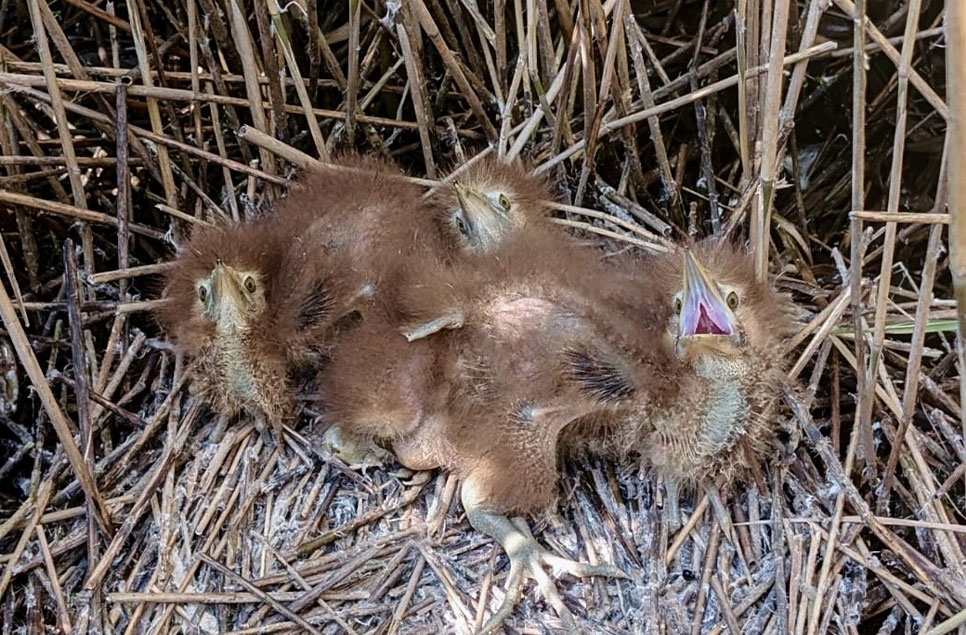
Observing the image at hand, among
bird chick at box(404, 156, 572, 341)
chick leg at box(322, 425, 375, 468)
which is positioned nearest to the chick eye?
bird chick at box(404, 156, 572, 341)

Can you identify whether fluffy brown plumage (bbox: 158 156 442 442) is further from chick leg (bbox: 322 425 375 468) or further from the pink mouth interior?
the pink mouth interior

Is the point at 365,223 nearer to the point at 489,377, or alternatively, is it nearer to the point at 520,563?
the point at 489,377

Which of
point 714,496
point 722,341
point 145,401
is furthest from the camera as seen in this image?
point 145,401


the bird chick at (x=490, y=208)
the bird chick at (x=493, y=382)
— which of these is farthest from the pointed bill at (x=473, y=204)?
the bird chick at (x=493, y=382)

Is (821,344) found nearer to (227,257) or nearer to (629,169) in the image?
(629,169)

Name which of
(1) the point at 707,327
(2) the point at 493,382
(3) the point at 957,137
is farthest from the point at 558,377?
(3) the point at 957,137

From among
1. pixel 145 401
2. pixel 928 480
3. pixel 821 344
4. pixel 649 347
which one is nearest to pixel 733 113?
pixel 821 344
